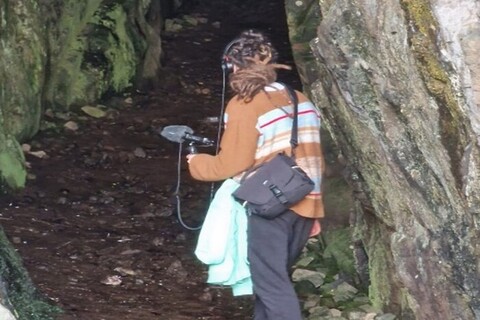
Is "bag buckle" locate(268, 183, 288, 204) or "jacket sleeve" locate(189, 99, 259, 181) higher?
"jacket sleeve" locate(189, 99, 259, 181)

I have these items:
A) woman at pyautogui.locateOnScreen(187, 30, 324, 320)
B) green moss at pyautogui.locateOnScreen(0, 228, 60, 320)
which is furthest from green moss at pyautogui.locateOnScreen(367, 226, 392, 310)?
green moss at pyautogui.locateOnScreen(0, 228, 60, 320)

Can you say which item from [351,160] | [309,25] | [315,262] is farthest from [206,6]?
[351,160]

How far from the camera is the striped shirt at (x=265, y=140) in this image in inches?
223

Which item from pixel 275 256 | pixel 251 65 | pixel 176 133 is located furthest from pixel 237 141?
pixel 275 256

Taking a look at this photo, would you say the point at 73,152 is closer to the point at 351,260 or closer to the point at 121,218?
the point at 121,218

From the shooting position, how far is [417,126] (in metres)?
5.39

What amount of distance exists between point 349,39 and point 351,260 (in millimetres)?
2340

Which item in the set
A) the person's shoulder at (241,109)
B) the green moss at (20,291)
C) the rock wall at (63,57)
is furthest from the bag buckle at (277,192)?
the rock wall at (63,57)

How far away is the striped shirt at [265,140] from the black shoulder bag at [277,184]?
0.04 m

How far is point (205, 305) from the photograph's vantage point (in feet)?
24.4

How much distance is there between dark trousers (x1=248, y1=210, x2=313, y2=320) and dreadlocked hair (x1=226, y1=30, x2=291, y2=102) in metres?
0.71

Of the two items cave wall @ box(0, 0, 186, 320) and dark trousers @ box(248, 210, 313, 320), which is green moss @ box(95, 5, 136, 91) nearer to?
cave wall @ box(0, 0, 186, 320)

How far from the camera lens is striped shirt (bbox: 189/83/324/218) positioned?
5.66m

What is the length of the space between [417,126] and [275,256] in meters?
1.11
